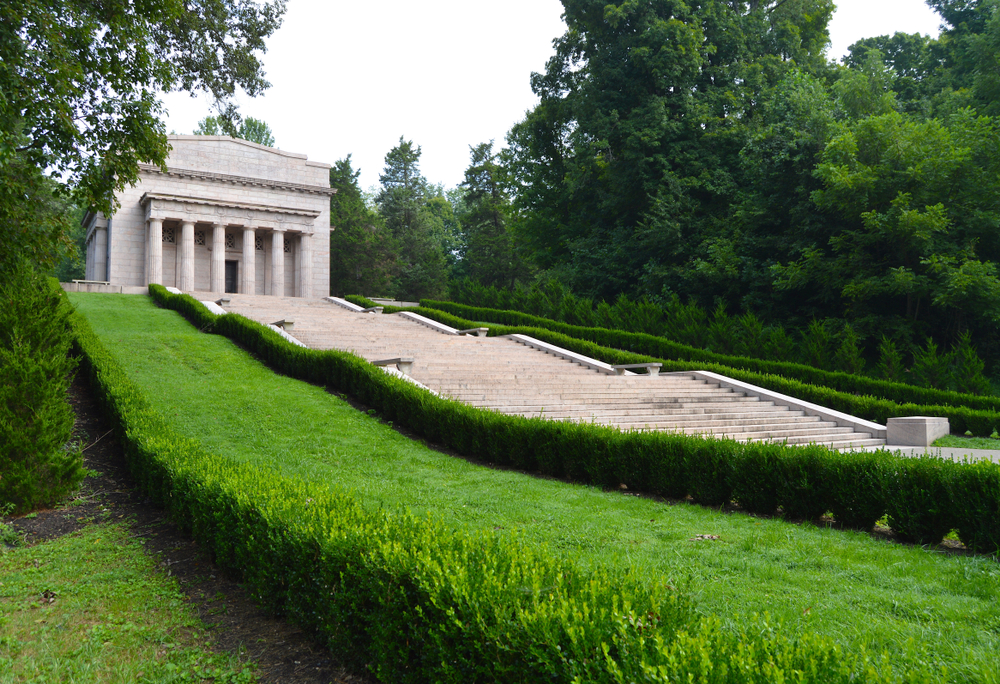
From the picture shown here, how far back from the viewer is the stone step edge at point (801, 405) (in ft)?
44.7

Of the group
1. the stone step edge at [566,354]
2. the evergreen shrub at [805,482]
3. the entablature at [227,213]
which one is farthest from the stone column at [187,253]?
the evergreen shrub at [805,482]

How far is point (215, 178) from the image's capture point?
36812 mm

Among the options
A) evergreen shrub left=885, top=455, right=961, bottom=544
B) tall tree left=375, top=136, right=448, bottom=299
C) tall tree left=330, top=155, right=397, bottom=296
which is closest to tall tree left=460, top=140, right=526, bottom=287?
tall tree left=375, top=136, right=448, bottom=299

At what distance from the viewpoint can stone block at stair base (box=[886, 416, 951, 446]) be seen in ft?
42.0

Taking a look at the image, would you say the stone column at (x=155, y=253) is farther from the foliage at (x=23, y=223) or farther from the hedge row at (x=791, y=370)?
the foliage at (x=23, y=223)

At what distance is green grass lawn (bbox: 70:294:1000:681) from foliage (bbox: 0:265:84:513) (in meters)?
1.87

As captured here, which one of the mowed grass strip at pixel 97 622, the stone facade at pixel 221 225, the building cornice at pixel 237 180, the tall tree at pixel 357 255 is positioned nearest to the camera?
the mowed grass strip at pixel 97 622

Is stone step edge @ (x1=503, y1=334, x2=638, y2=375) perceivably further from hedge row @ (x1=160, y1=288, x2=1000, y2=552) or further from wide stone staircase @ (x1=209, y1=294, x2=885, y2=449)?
hedge row @ (x1=160, y1=288, x2=1000, y2=552)

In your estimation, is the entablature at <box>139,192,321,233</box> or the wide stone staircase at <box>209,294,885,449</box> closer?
the wide stone staircase at <box>209,294,885,449</box>

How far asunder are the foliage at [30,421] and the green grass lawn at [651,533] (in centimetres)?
187

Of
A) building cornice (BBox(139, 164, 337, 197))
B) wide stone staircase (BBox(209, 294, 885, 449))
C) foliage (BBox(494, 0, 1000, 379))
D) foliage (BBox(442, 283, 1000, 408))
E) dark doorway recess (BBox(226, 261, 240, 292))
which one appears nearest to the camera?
wide stone staircase (BBox(209, 294, 885, 449))

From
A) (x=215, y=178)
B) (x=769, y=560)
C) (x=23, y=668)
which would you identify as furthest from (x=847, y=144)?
(x=215, y=178)

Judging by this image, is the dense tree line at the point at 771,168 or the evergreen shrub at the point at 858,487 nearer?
the evergreen shrub at the point at 858,487

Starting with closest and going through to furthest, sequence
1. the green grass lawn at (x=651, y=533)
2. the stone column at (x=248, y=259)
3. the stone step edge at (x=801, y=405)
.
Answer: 1. the green grass lawn at (x=651, y=533)
2. the stone step edge at (x=801, y=405)
3. the stone column at (x=248, y=259)
